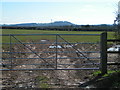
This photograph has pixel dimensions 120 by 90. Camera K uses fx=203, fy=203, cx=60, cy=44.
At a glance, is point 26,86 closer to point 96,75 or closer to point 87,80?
point 87,80

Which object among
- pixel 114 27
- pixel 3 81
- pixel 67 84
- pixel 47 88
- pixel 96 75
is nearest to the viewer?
pixel 47 88

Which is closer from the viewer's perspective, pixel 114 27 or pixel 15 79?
pixel 15 79

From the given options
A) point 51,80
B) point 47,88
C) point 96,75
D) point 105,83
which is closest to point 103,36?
point 96,75

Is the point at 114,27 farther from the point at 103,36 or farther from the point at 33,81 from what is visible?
the point at 33,81

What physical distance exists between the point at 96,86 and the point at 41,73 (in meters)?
2.73

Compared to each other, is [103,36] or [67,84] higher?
[103,36]

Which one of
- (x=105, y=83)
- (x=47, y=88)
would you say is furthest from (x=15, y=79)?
(x=105, y=83)

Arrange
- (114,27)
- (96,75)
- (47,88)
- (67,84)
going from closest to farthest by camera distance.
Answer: (47,88) < (67,84) < (96,75) < (114,27)

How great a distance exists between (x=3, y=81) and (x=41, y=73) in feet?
5.49

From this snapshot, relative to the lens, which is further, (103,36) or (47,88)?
(103,36)

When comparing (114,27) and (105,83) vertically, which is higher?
(114,27)

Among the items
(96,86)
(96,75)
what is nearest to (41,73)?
(96,75)

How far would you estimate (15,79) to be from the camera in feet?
24.7

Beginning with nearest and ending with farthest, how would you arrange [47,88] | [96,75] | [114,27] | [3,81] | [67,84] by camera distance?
[47,88], [67,84], [3,81], [96,75], [114,27]
